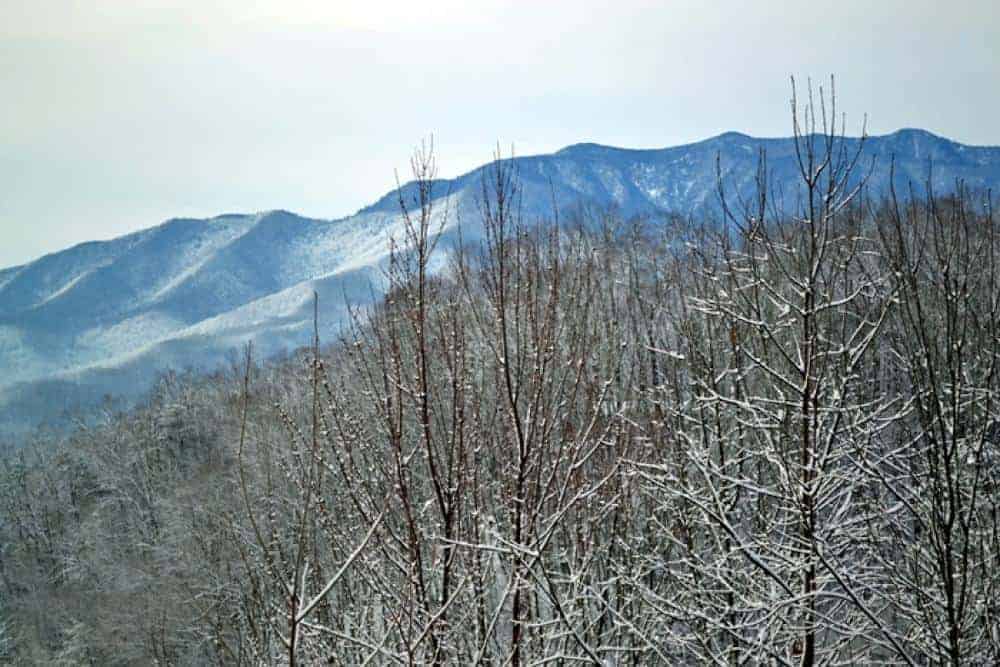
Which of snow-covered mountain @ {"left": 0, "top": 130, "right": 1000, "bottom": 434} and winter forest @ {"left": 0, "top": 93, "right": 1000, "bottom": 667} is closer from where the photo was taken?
winter forest @ {"left": 0, "top": 93, "right": 1000, "bottom": 667}

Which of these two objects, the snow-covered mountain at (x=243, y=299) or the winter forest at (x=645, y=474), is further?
the snow-covered mountain at (x=243, y=299)

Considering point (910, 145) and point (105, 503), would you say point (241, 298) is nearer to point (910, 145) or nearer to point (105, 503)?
point (105, 503)

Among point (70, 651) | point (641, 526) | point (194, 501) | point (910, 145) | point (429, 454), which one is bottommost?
point (70, 651)

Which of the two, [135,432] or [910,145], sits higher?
[910,145]

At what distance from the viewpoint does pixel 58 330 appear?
174750 mm

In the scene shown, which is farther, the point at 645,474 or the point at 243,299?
the point at 243,299

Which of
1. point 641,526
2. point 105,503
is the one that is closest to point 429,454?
point 641,526

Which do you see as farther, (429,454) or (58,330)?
(58,330)

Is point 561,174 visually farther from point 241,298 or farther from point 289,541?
point 289,541

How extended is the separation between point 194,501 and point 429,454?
30.8 m

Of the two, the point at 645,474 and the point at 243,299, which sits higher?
the point at 243,299

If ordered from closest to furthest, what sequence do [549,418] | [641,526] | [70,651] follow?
[549,418], [641,526], [70,651]

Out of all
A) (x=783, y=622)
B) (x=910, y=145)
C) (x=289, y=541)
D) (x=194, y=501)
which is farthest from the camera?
(x=910, y=145)

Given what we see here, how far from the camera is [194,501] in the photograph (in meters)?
29.5
